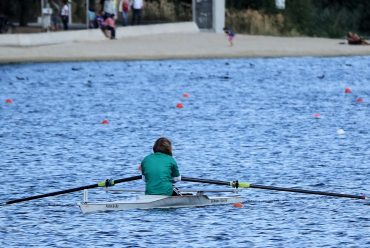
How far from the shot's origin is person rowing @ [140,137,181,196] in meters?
16.8

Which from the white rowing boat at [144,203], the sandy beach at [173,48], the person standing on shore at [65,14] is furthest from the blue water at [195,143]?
the person standing on shore at [65,14]

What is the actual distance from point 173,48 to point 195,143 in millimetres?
22229

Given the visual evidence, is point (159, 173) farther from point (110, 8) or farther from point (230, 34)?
point (110, 8)

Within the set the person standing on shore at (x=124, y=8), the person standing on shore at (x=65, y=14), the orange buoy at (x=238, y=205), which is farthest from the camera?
the person standing on shore at (x=124, y=8)

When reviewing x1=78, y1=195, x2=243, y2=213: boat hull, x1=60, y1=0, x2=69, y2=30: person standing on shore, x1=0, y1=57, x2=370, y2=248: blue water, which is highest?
x1=60, y1=0, x2=69, y2=30: person standing on shore

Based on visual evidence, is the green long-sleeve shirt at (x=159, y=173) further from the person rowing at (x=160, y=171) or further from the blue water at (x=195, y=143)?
the blue water at (x=195, y=143)

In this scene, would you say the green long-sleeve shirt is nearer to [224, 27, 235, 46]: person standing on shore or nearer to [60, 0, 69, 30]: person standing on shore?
[224, 27, 235, 46]: person standing on shore

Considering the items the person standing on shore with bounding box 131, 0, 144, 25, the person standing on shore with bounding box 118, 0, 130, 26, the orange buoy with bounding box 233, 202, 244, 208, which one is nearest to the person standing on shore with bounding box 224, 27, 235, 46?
the person standing on shore with bounding box 131, 0, 144, 25

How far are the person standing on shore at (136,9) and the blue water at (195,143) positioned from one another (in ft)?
27.6

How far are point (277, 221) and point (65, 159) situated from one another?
6807 millimetres

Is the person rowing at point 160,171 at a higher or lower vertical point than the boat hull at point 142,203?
higher

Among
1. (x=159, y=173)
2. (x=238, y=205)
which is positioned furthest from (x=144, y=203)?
(x=238, y=205)

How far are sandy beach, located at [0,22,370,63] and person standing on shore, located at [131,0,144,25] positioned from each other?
1319 millimetres

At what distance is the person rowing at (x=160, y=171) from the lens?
1684 centimetres
